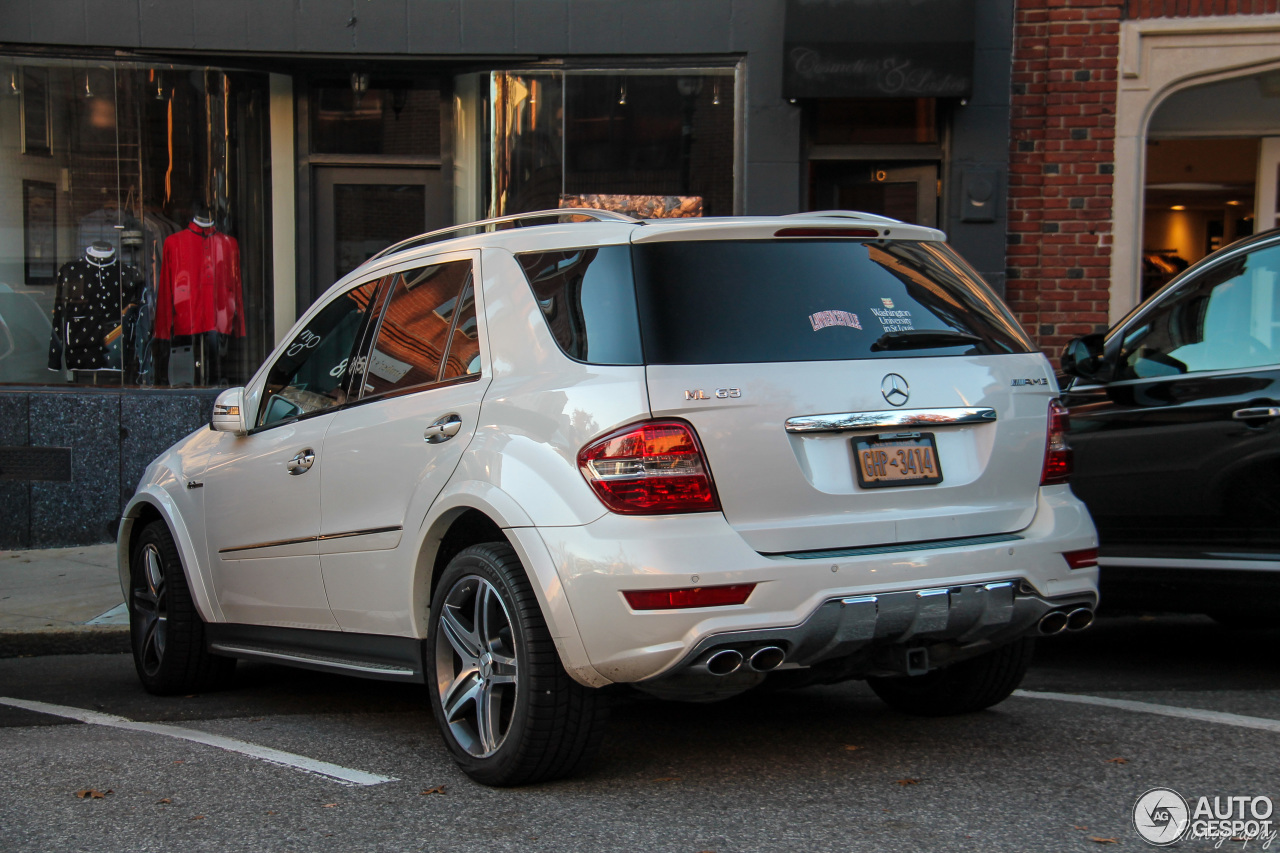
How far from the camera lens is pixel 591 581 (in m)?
3.68

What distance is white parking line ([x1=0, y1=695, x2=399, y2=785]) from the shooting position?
433cm

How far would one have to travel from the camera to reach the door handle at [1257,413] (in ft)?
17.7

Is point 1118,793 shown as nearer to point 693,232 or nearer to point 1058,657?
point 693,232

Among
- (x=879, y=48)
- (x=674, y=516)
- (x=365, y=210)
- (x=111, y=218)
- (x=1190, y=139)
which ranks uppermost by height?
(x=879, y=48)

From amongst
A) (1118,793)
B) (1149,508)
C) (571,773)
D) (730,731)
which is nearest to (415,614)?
(571,773)

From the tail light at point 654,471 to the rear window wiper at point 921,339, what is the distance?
0.69m

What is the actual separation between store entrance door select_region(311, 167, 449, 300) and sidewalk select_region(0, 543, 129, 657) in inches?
122

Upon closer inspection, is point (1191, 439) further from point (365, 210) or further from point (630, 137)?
point (365, 210)

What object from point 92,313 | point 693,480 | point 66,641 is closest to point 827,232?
point 693,480

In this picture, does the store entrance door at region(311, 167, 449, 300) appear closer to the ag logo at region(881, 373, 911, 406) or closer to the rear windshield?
the rear windshield

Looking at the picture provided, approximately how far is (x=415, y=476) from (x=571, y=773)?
1.07m

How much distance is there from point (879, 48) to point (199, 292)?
5.86m

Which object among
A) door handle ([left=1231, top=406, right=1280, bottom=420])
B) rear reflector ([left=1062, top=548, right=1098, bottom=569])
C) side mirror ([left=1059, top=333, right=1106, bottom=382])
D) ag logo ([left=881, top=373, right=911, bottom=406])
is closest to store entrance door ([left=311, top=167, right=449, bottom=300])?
side mirror ([left=1059, top=333, right=1106, bottom=382])

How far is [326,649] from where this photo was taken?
4980mm
